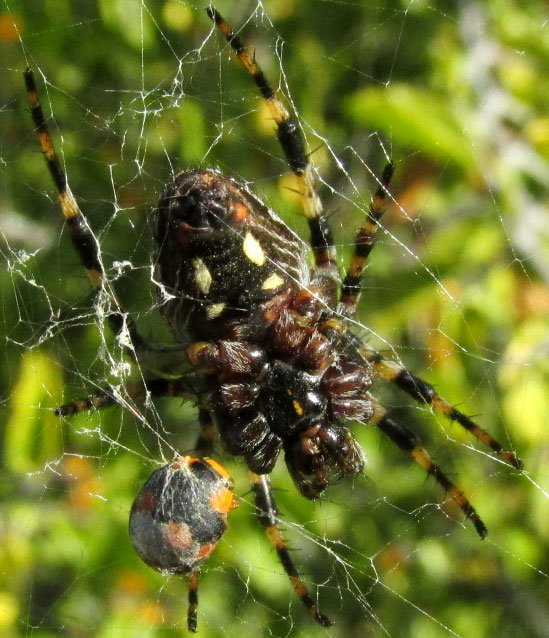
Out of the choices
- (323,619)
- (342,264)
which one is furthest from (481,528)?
(342,264)

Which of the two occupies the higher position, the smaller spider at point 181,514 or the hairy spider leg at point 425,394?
the hairy spider leg at point 425,394

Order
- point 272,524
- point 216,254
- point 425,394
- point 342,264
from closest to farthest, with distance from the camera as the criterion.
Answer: point 216,254 < point 425,394 < point 342,264 < point 272,524

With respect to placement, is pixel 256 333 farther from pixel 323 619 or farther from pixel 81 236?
pixel 323 619

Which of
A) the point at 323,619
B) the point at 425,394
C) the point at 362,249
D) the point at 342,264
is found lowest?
the point at 323,619

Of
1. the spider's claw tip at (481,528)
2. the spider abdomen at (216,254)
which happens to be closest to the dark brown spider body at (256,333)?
the spider abdomen at (216,254)

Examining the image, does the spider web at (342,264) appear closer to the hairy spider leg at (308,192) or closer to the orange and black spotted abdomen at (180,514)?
the hairy spider leg at (308,192)

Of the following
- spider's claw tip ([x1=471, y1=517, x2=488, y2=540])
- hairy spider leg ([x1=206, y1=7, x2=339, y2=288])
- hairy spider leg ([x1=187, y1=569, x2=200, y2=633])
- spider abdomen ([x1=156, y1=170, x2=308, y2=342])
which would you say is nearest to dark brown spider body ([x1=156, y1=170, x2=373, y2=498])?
spider abdomen ([x1=156, y1=170, x2=308, y2=342])

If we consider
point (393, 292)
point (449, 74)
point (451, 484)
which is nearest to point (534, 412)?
point (451, 484)

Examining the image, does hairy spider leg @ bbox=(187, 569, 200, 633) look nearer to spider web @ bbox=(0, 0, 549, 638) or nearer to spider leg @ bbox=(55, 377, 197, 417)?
spider web @ bbox=(0, 0, 549, 638)

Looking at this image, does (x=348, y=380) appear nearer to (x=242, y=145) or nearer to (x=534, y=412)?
(x=534, y=412)
